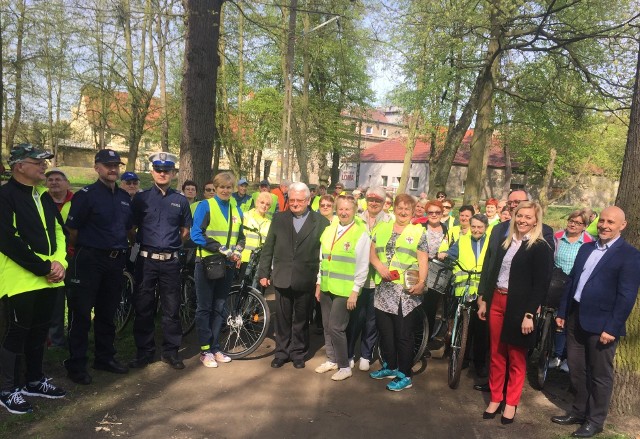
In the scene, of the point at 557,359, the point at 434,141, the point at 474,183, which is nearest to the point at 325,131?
the point at 434,141

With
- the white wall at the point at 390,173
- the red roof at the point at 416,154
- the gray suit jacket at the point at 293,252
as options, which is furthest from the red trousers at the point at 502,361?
the white wall at the point at 390,173

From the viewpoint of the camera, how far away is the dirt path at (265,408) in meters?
3.72

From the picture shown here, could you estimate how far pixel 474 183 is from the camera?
593 inches

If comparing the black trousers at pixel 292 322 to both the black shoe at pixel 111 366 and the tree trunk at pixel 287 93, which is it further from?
the tree trunk at pixel 287 93

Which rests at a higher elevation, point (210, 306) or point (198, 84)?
point (198, 84)

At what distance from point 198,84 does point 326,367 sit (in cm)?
465

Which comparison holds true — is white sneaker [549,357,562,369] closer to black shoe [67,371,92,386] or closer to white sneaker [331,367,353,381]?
white sneaker [331,367,353,381]

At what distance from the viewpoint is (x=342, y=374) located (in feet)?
16.2

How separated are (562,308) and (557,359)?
5.20 feet

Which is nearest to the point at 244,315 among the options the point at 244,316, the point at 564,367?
the point at 244,316

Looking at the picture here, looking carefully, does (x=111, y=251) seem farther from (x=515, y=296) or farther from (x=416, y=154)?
(x=416, y=154)

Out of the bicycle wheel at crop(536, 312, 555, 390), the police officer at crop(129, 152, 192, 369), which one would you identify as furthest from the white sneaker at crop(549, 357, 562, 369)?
the police officer at crop(129, 152, 192, 369)

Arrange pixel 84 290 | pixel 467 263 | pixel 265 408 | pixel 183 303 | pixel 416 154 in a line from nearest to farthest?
pixel 265 408 < pixel 84 290 < pixel 467 263 < pixel 183 303 < pixel 416 154

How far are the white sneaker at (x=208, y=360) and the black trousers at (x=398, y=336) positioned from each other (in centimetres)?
181
